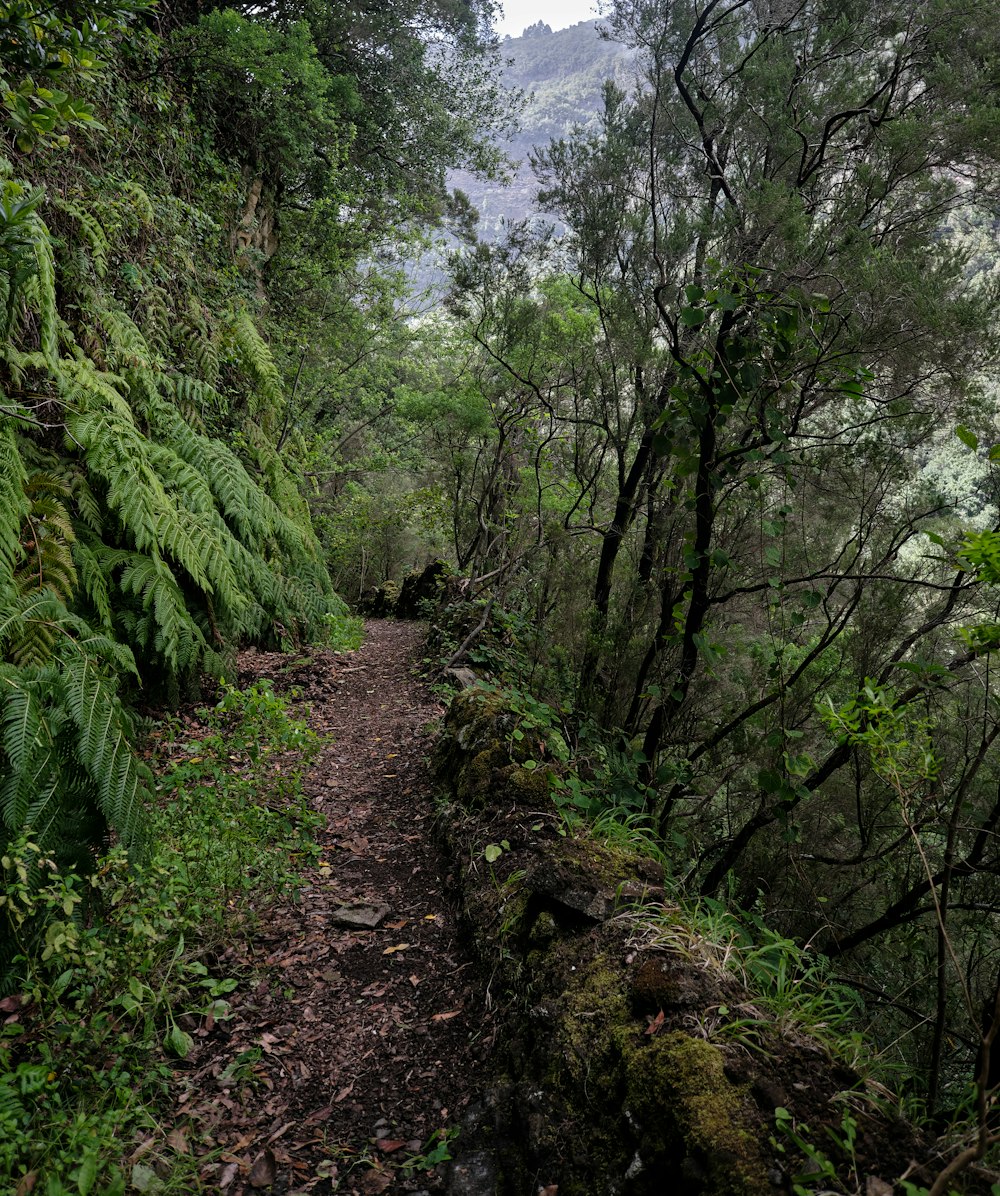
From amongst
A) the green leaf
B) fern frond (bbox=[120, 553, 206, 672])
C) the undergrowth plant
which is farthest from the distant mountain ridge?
the green leaf

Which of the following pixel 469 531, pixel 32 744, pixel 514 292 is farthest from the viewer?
pixel 469 531

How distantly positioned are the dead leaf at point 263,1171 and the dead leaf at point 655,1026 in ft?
4.09

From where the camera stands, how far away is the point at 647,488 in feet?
19.8

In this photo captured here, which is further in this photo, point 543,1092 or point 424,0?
point 424,0

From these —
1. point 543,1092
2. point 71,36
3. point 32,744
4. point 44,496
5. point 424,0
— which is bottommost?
point 543,1092

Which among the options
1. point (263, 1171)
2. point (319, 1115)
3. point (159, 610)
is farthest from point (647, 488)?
point (263, 1171)

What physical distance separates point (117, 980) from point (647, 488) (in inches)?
206

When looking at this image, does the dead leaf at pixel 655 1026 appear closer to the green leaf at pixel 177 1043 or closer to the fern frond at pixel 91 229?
the green leaf at pixel 177 1043

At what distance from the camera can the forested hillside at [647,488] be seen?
2.55 meters

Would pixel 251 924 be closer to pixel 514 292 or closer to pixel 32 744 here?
pixel 32 744

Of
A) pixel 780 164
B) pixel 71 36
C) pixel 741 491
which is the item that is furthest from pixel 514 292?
pixel 71 36

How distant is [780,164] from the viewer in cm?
459

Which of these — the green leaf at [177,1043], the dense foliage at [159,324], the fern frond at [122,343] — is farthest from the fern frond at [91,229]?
the green leaf at [177,1043]

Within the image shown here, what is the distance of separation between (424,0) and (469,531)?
28.2ft
